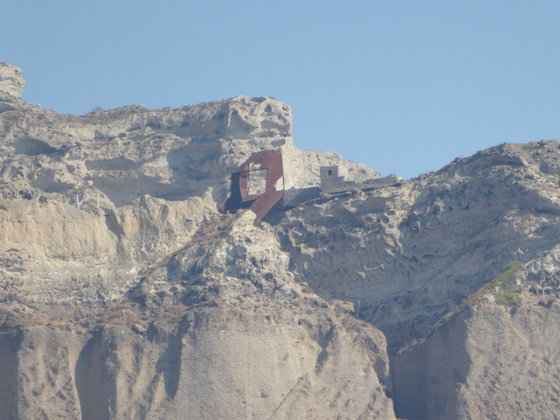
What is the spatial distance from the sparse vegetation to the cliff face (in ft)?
0.22

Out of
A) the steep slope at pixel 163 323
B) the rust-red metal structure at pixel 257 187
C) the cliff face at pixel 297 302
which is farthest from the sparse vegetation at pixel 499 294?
the rust-red metal structure at pixel 257 187

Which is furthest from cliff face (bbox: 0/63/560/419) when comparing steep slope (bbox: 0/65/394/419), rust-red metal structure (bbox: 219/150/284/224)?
rust-red metal structure (bbox: 219/150/284/224)

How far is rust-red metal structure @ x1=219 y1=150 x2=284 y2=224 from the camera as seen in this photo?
6612cm

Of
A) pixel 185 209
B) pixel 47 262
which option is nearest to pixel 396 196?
pixel 185 209

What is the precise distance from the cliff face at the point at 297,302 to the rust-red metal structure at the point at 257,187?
84 cm

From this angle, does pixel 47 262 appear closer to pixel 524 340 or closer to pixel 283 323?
pixel 283 323

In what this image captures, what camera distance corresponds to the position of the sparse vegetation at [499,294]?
58.3m

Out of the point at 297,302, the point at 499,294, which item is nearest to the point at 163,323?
the point at 297,302

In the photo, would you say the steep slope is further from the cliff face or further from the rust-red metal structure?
the rust-red metal structure

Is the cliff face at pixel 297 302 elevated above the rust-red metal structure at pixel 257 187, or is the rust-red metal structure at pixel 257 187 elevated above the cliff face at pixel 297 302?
the rust-red metal structure at pixel 257 187

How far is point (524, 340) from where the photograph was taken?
57625 millimetres

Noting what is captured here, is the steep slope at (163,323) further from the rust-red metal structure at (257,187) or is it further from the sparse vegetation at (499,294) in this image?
the sparse vegetation at (499,294)

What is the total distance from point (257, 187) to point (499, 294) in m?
13.5

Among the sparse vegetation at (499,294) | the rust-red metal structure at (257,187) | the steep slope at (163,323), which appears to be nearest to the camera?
the steep slope at (163,323)
